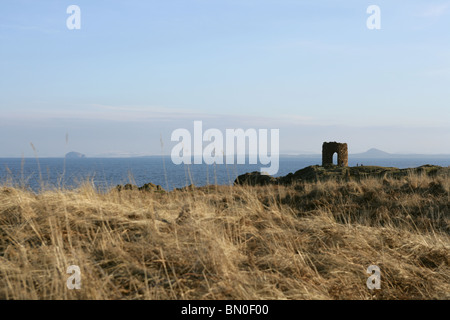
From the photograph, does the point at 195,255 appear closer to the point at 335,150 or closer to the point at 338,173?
the point at 338,173

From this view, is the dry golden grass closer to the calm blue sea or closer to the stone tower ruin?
the calm blue sea

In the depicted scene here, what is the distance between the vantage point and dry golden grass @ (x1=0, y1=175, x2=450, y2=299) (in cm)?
360

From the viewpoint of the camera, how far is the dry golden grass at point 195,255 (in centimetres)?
360

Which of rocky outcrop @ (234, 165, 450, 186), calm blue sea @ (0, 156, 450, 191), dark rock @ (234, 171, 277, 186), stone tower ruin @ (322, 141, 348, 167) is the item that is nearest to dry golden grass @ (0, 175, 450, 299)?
calm blue sea @ (0, 156, 450, 191)

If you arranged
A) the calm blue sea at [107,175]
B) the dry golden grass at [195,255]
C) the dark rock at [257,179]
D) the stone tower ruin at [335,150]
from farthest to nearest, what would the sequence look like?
the stone tower ruin at [335,150] < the dark rock at [257,179] < the calm blue sea at [107,175] < the dry golden grass at [195,255]

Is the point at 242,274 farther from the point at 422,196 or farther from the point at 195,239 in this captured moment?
the point at 422,196

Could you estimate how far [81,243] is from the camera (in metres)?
4.50

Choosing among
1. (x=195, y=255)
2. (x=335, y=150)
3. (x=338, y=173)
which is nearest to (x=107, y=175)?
(x=335, y=150)

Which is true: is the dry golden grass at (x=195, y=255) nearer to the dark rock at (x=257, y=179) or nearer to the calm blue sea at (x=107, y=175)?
the calm blue sea at (x=107, y=175)

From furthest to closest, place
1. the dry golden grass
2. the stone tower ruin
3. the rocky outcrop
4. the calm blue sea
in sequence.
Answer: the stone tower ruin < the rocky outcrop < the calm blue sea < the dry golden grass

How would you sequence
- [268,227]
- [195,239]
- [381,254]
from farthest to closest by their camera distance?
[268,227] → [381,254] → [195,239]

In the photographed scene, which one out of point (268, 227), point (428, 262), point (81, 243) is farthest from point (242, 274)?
point (428, 262)

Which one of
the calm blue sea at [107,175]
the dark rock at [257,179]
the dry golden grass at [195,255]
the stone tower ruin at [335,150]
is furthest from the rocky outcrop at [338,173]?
the dry golden grass at [195,255]

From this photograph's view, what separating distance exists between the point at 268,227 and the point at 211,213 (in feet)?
3.13
